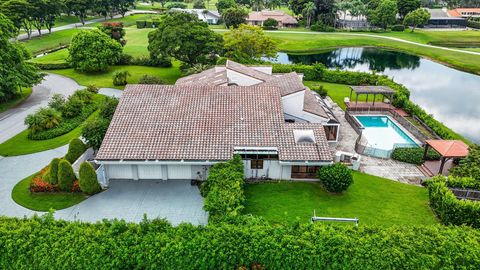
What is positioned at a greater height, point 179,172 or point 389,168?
point 179,172

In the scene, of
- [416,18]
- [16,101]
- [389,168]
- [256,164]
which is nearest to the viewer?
[256,164]

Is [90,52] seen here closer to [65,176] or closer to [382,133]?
[65,176]

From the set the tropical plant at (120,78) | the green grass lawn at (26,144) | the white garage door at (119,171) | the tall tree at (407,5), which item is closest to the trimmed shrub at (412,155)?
the white garage door at (119,171)

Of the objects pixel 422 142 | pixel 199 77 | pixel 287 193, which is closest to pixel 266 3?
pixel 199 77

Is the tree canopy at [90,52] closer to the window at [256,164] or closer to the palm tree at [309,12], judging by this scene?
the window at [256,164]

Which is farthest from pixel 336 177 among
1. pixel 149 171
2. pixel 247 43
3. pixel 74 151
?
pixel 247 43

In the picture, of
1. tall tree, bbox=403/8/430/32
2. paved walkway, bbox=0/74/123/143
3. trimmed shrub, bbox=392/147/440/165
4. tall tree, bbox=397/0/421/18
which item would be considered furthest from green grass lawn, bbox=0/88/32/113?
tall tree, bbox=397/0/421/18

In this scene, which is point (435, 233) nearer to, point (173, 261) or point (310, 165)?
point (310, 165)

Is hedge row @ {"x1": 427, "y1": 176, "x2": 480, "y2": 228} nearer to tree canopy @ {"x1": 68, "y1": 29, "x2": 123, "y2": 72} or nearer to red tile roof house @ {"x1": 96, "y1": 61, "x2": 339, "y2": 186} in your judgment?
red tile roof house @ {"x1": 96, "y1": 61, "x2": 339, "y2": 186}
